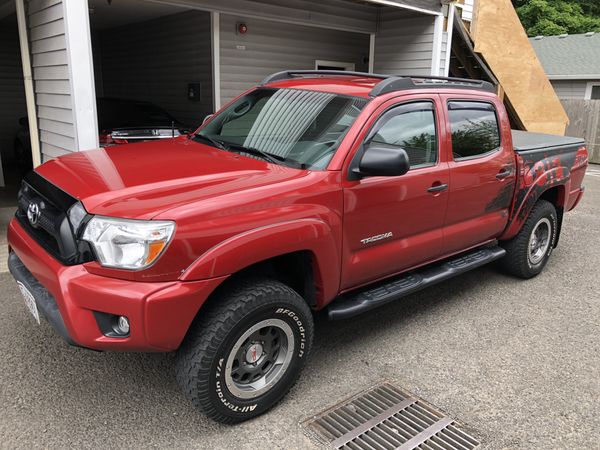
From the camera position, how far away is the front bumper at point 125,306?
2457 mm

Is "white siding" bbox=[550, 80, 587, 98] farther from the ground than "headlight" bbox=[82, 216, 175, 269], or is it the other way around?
"white siding" bbox=[550, 80, 587, 98]

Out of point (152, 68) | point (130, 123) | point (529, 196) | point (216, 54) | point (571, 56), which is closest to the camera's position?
point (529, 196)

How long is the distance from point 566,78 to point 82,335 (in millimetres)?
23991

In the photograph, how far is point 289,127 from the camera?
360 centimetres

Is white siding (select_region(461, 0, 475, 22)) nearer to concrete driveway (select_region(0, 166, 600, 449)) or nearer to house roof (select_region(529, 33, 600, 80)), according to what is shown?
concrete driveway (select_region(0, 166, 600, 449))

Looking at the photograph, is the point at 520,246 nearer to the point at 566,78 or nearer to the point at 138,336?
the point at 138,336

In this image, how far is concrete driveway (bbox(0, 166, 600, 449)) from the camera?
9.42 feet

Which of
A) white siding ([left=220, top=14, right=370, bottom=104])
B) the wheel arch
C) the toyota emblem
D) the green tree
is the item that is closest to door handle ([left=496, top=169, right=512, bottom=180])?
the wheel arch

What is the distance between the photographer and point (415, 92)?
3770 mm

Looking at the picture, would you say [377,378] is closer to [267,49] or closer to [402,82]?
[402,82]

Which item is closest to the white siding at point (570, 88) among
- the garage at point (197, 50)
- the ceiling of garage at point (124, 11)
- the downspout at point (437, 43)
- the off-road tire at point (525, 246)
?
the garage at point (197, 50)

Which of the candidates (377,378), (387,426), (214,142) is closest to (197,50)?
→ (214,142)

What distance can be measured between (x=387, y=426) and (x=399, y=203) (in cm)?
145

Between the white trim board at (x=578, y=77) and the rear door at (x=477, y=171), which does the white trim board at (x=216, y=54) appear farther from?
the white trim board at (x=578, y=77)
